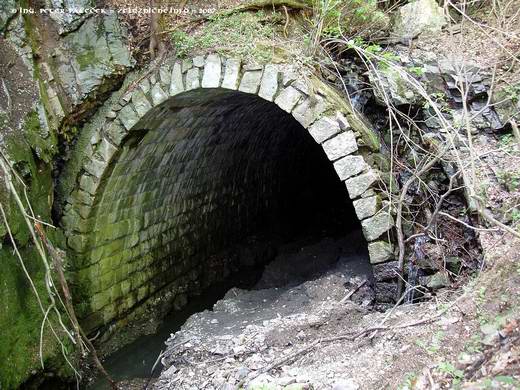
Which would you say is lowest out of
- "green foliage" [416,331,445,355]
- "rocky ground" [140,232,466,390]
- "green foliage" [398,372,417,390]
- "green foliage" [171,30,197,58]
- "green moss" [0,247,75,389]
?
"rocky ground" [140,232,466,390]

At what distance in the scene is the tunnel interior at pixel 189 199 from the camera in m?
6.22

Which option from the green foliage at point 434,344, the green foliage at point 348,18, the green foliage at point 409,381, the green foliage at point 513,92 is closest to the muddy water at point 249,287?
the green foliage at point 434,344

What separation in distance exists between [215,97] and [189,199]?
2289 mm

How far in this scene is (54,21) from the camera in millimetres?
5707

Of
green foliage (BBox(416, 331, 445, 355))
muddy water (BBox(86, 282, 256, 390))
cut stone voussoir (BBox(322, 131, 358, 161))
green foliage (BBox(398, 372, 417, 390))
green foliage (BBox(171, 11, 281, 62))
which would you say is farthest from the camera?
muddy water (BBox(86, 282, 256, 390))

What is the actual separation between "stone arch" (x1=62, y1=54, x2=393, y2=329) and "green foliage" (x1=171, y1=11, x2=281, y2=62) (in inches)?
5.1

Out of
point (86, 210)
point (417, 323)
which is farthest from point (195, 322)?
point (417, 323)

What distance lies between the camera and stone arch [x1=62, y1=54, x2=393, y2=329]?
16.2 ft

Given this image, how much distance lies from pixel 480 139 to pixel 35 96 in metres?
5.03

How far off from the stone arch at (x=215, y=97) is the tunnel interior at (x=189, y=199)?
6 centimetres

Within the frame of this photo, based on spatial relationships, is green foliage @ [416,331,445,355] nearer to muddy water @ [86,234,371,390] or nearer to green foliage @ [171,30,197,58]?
muddy water @ [86,234,371,390]

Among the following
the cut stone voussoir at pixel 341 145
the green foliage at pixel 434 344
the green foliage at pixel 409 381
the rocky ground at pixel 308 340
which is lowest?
the rocky ground at pixel 308 340

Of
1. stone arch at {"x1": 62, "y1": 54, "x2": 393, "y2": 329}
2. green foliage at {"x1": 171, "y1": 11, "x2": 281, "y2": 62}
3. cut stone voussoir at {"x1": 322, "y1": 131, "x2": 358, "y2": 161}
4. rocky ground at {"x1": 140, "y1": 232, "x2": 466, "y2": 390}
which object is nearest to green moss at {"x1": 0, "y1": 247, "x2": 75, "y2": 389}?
stone arch at {"x1": 62, "y1": 54, "x2": 393, "y2": 329}

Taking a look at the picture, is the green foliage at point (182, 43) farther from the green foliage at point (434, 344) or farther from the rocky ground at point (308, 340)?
the green foliage at point (434, 344)
